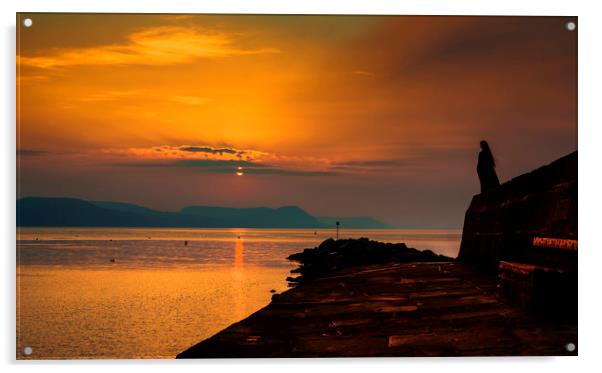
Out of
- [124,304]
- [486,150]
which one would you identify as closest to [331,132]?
[486,150]

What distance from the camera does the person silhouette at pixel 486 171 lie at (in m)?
11.6

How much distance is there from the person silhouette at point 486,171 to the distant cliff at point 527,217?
195 millimetres

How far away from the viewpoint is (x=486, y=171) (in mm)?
Answer: 12523

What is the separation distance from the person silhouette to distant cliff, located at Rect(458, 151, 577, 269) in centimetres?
19

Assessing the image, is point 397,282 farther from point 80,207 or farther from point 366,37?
point 80,207

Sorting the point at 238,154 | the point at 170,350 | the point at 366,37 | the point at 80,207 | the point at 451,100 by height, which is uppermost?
the point at 366,37

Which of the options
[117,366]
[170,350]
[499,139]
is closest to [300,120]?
[499,139]

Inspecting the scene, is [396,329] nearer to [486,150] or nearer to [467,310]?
[467,310]

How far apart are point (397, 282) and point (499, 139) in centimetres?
261

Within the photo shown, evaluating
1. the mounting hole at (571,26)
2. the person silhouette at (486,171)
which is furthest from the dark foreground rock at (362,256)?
the mounting hole at (571,26)

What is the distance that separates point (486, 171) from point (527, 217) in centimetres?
311

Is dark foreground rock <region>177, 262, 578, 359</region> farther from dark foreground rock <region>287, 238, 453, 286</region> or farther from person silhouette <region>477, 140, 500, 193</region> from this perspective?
dark foreground rock <region>287, 238, 453, 286</region>
